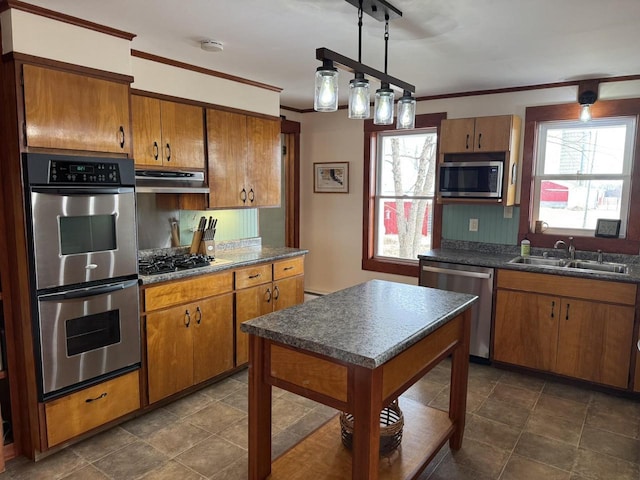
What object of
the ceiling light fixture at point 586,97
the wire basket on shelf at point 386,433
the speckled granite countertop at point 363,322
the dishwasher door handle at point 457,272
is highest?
the ceiling light fixture at point 586,97

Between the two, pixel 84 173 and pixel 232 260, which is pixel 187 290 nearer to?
pixel 232 260

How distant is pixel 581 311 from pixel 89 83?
11.9 feet

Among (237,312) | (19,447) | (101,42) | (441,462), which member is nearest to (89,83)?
(101,42)

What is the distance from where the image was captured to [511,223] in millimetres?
4125

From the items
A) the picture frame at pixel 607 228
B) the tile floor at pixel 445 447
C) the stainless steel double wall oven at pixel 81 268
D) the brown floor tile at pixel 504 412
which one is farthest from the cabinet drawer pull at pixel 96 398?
the picture frame at pixel 607 228

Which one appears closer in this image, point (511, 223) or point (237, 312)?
point (237, 312)

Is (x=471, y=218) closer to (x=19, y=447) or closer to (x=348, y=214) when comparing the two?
(x=348, y=214)

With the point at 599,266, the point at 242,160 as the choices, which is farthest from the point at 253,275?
the point at 599,266

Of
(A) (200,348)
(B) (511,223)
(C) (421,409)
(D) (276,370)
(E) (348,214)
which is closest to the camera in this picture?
(D) (276,370)

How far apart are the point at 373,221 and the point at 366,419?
11.6 ft

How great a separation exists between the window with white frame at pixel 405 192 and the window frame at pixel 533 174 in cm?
90

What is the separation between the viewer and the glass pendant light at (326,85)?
1904 mm

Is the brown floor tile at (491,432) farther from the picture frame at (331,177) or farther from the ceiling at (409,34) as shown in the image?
the picture frame at (331,177)

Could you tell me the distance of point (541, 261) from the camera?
3.87 meters
